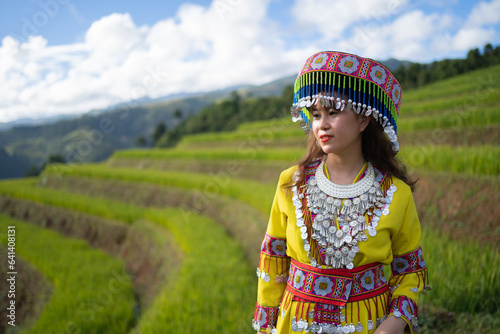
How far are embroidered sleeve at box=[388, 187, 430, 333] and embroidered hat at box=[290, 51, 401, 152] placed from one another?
32 centimetres

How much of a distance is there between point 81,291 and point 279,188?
172 inches

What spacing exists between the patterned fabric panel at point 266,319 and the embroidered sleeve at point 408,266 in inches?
16.7

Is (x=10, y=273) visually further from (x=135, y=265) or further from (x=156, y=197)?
(x=156, y=197)

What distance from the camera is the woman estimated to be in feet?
3.97

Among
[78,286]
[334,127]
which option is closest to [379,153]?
[334,127]

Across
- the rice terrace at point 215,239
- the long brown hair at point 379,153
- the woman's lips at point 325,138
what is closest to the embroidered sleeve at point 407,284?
the long brown hair at point 379,153

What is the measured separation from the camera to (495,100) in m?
5.71

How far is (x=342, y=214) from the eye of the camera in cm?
129

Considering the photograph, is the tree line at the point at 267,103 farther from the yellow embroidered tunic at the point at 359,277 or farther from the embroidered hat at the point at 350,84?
the yellow embroidered tunic at the point at 359,277

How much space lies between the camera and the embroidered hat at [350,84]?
1185mm


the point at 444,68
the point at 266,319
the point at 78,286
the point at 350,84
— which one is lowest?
the point at 78,286

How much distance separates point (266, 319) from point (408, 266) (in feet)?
1.86

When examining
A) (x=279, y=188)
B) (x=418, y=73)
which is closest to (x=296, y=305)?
(x=279, y=188)

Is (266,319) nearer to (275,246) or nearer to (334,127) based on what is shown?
(275,246)
